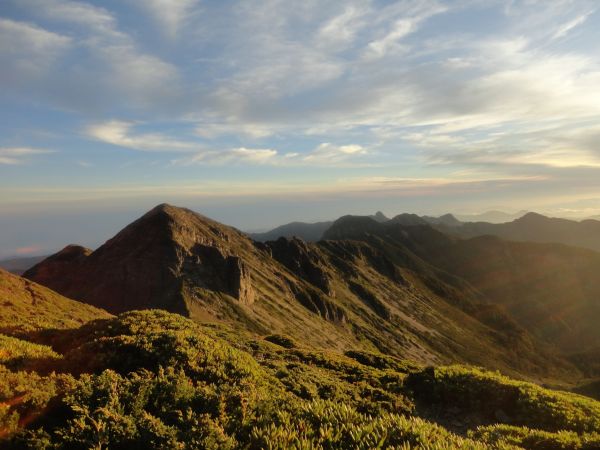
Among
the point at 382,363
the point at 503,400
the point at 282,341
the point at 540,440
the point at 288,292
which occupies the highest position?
the point at 540,440

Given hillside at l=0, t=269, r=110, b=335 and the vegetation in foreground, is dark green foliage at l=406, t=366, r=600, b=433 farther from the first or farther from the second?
hillside at l=0, t=269, r=110, b=335

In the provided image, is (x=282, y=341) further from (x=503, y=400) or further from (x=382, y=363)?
(x=503, y=400)

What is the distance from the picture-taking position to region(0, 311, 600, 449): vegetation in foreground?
8.12 meters

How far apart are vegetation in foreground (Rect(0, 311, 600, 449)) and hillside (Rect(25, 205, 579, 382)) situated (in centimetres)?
4889

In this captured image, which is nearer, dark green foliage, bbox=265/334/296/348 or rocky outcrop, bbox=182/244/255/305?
dark green foliage, bbox=265/334/296/348

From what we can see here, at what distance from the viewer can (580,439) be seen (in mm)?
13164

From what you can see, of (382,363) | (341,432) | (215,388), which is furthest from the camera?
(382,363)

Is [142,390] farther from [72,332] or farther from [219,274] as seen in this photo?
[219,274]

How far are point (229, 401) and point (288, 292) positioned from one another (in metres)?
100

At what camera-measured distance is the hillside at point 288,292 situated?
79.2 metres

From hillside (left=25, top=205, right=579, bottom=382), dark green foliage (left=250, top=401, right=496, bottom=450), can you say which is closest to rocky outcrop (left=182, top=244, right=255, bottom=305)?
hillside (left=25, top=205, right=579, bottom=382)

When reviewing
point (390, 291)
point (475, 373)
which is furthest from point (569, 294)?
point (475, 373)

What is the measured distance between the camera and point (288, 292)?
10925 cm

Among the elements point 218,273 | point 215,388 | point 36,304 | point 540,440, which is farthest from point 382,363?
point 218,273
